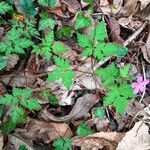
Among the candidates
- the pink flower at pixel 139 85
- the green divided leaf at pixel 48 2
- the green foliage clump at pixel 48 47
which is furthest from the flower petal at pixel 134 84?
the green divided leaf at pixel 48 2

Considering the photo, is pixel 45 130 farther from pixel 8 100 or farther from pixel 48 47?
pixel 48 47

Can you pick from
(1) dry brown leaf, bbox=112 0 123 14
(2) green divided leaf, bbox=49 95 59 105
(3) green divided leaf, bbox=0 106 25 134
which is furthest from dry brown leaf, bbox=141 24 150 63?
(3) green divided leaf, bbox=0 106 25 134

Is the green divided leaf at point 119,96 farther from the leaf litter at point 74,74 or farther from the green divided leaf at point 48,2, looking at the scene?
the green divided leaf at point 48,2

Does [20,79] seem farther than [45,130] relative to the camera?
Yes

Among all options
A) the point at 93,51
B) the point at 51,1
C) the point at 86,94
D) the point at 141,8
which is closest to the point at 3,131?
the point at 86,94

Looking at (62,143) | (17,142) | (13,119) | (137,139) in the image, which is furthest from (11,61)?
(137,139)
